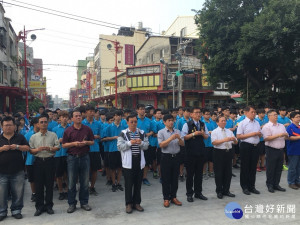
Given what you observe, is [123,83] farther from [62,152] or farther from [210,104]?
[62,152]

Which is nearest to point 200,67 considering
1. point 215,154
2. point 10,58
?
point 10,58

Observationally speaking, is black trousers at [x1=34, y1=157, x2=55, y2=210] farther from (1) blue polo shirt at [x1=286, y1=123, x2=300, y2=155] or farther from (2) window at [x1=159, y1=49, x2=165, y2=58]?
(2) window at [x1=159, y1=49, x2=165, y2=58]

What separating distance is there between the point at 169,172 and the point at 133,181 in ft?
2.45

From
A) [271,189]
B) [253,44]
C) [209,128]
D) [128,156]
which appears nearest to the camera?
[128,156]

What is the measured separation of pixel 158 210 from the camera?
4707mm

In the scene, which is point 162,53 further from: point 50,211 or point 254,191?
point 50,211

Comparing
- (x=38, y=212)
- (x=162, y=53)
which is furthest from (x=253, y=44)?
(x=162, y=53)

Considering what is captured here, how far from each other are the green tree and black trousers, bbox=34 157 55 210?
1385 cm

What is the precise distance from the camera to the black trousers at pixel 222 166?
5234mm

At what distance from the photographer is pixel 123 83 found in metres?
36.7

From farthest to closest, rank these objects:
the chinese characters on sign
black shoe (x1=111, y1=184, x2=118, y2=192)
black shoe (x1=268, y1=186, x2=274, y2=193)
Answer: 1. black shoe (x1=111, y1=184, x2=118, y2=192)
2. black shoe (x1=268, y1=186, x2=274, y2=193)
3. the chinese characters on sign

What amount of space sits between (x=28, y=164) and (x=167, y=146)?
294 cm

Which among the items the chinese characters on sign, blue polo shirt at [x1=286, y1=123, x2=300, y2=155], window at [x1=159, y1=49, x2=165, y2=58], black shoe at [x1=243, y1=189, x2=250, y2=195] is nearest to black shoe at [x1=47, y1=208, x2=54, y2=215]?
the chinese characters on sign

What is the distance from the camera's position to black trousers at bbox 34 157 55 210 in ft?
15.0
